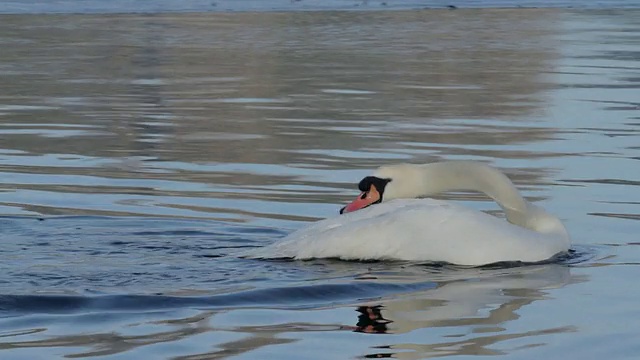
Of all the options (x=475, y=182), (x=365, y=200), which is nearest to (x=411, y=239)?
(x=365, y=200)

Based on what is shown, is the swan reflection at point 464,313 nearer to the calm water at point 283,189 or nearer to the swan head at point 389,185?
the calm water at point 283,189

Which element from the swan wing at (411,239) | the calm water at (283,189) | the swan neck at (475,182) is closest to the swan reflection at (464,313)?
the calm water at (283,189)

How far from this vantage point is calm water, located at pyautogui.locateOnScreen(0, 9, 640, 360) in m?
6.24

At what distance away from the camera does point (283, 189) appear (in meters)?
10.3

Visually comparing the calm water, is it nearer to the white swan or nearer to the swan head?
the white swan

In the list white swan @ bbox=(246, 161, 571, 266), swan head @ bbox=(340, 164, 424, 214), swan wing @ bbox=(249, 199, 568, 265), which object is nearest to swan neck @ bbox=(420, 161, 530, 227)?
swan head @ bbox=(340, 164, 424, 214)

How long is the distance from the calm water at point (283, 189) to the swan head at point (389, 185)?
512 millimetres

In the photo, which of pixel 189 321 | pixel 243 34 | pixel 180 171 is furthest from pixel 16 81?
pixel 189 321

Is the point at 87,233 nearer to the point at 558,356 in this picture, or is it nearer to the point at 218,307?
the point at 218,307

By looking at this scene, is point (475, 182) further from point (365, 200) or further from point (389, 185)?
point (365, 200)

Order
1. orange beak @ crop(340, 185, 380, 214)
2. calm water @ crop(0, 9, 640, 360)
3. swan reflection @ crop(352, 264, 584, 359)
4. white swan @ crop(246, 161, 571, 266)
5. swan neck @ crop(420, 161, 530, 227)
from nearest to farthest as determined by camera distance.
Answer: swan reflection @ crop(352, 264, 584, 359) → calm water @ crop(0, 9, 640, 360) → white swan @ crop(246, 161, 571, 266) → orange beak @ crop(340, 185, 380, 214) → swan neck @ crop(420, 161, 530, 227)

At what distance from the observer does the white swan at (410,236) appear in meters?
7.90

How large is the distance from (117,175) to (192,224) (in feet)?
7.37

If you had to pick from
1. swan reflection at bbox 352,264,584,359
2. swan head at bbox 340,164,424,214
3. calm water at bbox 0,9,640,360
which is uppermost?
swan head at bbox 340,164,424,214
